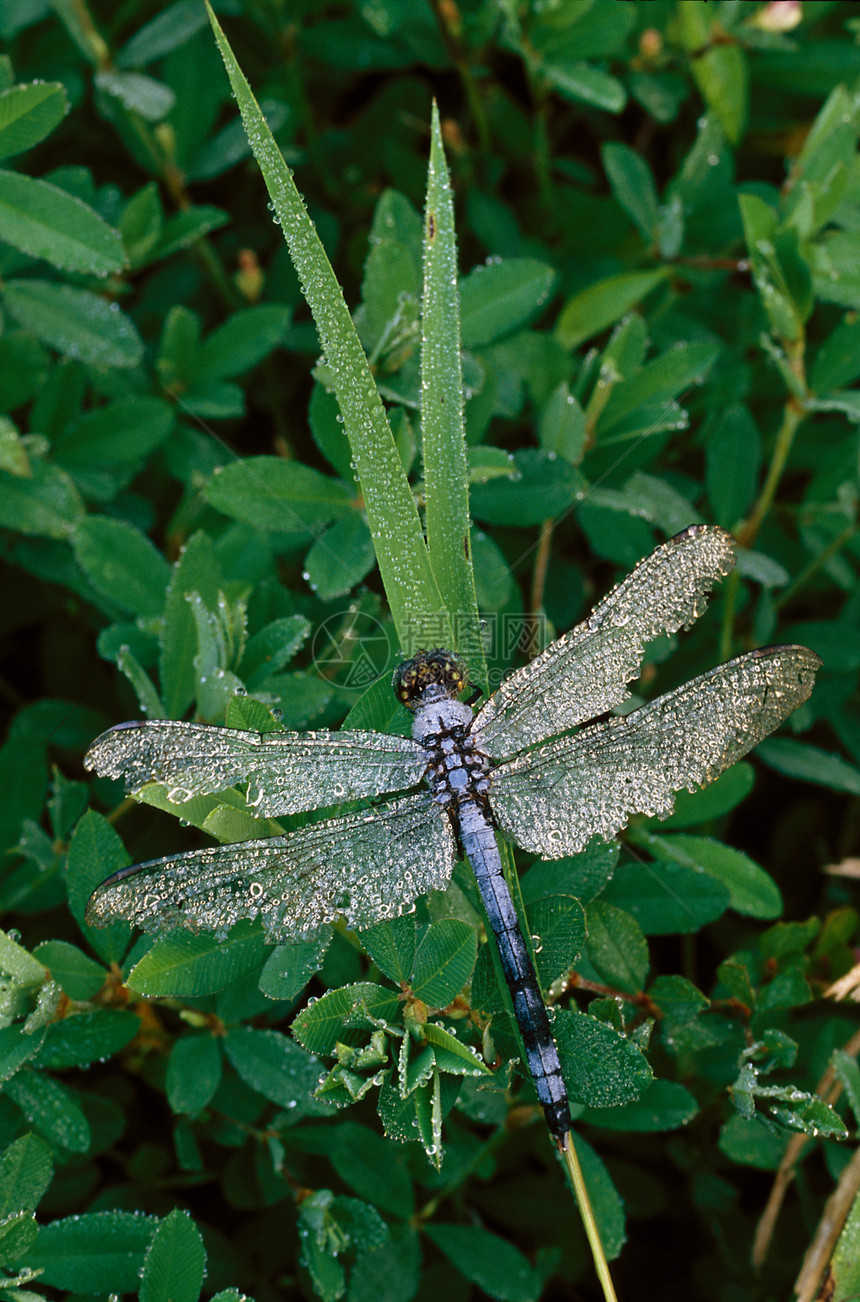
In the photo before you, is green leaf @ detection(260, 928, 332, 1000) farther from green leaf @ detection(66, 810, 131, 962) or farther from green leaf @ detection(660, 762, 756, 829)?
green leaf @ detection(660, 762, 756, 829)

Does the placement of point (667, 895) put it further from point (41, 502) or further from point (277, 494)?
point (41, 502)

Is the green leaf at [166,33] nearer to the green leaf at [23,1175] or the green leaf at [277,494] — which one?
the green leaf at [277,494]

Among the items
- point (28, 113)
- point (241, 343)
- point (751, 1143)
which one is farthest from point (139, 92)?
point (751, 1143)

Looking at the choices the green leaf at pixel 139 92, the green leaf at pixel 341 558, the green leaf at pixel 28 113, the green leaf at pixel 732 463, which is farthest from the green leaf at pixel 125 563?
the green leaf at pixel 732 463

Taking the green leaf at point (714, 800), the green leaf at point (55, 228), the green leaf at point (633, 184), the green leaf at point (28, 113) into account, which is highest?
the green leaf at point (633, 184)

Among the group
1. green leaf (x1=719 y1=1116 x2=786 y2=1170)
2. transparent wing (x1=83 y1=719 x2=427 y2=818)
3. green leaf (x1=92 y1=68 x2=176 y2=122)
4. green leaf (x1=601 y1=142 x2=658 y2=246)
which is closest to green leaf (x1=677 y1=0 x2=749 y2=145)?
green leaf (x1=601 y1=142 x2=658 y2=246)

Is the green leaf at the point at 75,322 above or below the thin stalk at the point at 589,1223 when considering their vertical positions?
above

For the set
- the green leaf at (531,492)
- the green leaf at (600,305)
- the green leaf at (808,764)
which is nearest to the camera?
the green leaf at (531,492)
